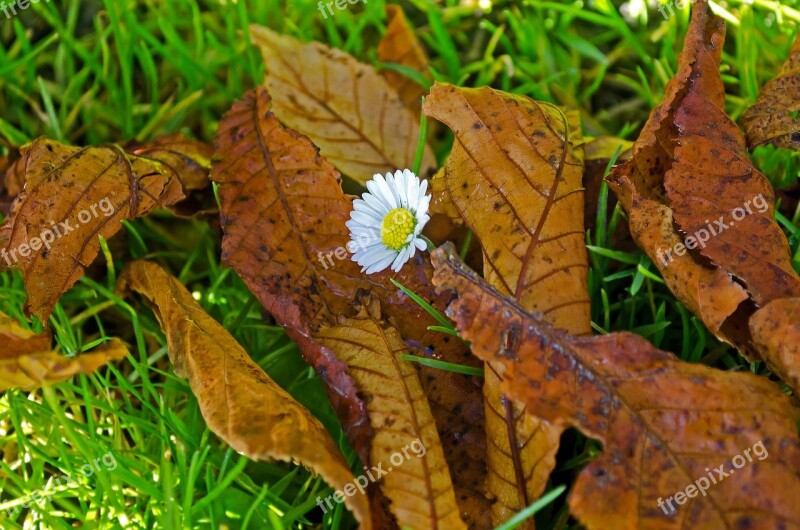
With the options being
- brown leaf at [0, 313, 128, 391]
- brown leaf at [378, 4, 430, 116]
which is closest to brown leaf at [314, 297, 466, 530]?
brown leaf at [0, 313, 128, 391]

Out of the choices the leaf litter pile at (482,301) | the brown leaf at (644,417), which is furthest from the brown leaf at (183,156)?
the brown leaf at (644,417)

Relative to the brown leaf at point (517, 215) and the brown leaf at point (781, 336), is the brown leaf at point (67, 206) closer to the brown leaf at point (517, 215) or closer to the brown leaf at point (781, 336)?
the brown leaf at point (517, 215)

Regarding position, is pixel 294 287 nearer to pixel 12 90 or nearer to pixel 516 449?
pixel 516 449

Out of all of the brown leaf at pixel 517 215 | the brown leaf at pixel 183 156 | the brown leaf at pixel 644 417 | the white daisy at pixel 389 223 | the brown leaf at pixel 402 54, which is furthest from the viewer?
the brown leaf at pixel 402 54

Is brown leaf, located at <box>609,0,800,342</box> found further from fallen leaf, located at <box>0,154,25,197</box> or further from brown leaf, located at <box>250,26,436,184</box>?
fallen leaf, located at <box>0,154,25,197</box>

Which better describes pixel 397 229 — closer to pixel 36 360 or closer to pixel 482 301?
pixel 482 301

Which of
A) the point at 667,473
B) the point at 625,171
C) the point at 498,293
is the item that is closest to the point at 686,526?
the point at 667,473
